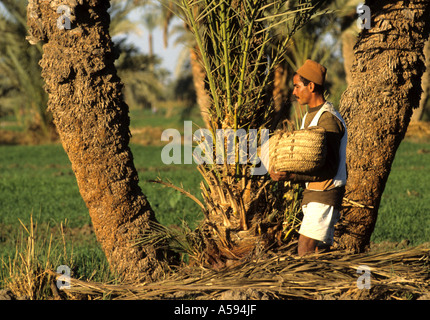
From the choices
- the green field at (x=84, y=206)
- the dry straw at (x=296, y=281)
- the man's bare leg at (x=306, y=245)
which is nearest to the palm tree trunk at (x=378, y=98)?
the dry straw at (x=296, y=281)

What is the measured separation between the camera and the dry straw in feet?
14.7

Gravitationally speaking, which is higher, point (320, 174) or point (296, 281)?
point (320, 174)

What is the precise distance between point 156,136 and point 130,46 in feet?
15.8

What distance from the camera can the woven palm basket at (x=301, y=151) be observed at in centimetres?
436

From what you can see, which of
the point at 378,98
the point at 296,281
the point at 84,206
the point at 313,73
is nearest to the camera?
the point at 296,281

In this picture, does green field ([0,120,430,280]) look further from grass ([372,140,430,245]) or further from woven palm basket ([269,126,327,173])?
woven palm basket ([269,126,327,173])

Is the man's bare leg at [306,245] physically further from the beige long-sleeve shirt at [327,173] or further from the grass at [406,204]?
the grass at [406,204]

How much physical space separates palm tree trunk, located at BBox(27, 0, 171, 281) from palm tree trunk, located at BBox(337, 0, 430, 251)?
2128 millimetres

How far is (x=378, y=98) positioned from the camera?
590 centimetres

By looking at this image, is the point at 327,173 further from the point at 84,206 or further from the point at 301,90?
the point at 84,206

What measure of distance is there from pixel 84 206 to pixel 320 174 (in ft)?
26.7

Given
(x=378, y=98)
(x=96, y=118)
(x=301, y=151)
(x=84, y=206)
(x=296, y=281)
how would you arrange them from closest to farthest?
(x=301, y=151), (x=296, y=281), (x=96, y=118), (x=378, y=98), (x=84, y=206)

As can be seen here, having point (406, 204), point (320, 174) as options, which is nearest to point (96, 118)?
point (320, 174)
